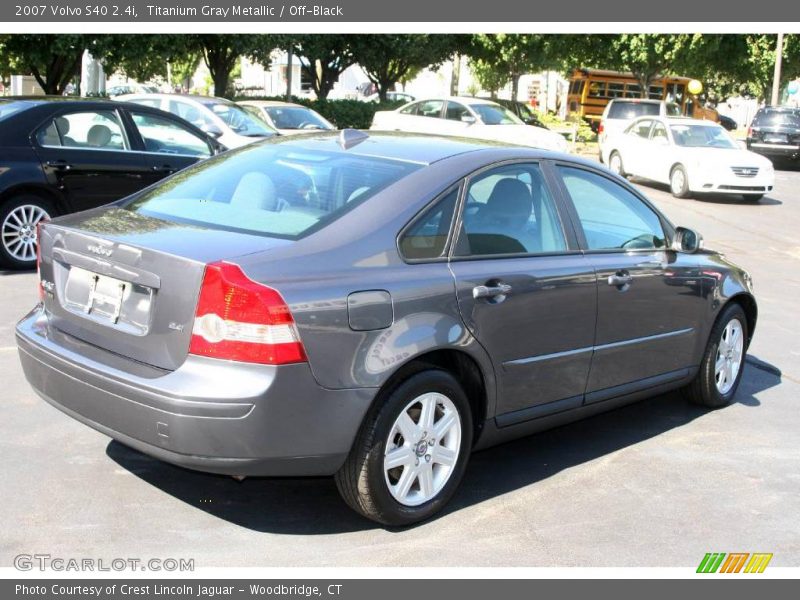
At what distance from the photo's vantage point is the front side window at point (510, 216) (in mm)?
4766

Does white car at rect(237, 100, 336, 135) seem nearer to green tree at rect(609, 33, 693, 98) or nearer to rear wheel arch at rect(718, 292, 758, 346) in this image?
rear wheel arch at rect(718, 292, 758, 346)

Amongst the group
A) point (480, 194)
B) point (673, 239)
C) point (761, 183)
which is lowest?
point (761, 183)

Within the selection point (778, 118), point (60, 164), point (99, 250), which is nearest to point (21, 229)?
point (60, 164)

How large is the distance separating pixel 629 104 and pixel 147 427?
84.6ft

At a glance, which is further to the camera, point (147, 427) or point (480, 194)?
point (480, 194)

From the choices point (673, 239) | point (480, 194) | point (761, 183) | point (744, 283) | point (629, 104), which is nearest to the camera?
point (480, 194)

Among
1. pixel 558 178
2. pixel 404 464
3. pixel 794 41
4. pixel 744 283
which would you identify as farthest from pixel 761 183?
pixel 794 41

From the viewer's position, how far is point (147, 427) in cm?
397

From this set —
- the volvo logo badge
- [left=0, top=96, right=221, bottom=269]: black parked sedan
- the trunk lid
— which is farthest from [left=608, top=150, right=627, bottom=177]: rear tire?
the volvo logo badge

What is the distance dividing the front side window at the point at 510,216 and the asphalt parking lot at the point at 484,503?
3.77 ft

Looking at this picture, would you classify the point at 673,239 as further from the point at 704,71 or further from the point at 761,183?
the point at 704,71

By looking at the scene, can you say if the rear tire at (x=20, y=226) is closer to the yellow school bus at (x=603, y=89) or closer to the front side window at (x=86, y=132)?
the front side window at (x=86, y=132)

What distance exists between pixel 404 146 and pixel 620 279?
131 centimetres

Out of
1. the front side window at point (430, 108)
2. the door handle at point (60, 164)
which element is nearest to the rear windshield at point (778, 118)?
the front side window at point (430, 108)
